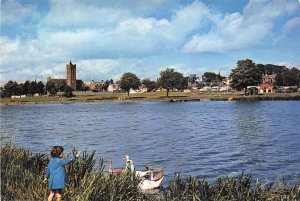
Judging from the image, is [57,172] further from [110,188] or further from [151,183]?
[151,183]

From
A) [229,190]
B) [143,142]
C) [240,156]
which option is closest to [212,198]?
[229,190]

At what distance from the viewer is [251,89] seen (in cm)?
18788

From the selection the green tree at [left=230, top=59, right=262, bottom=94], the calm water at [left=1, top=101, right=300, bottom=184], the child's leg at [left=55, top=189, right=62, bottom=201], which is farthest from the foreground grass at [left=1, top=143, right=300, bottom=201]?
the green tree at [left=230, top=59, right=262, bottom=94]

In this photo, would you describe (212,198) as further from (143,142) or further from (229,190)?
(143,142)

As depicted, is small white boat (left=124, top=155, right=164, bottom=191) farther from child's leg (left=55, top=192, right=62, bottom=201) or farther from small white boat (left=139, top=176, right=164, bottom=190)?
child's leg (left=55, top=192, right=62, bottom=201)

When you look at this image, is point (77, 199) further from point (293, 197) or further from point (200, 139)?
point (200, 139)

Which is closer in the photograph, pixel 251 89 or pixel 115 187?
pixel 115 187

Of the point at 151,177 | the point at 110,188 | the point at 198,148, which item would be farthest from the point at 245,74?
the point at 110,188

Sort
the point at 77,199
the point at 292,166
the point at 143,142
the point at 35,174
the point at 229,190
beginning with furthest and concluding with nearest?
the point at 143,142 → the point at 292,166 → the point at 35,174 → the point at 229,190 → the point at 77,199

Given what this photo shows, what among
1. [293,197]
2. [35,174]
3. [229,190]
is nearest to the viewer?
[293,197]

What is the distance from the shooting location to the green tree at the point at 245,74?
174 metres

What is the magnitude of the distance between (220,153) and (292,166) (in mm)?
8150

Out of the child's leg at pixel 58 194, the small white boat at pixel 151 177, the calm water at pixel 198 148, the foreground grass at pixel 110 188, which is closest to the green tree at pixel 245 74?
A: the calm water at pixel 198 148

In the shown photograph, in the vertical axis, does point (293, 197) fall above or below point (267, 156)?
above
